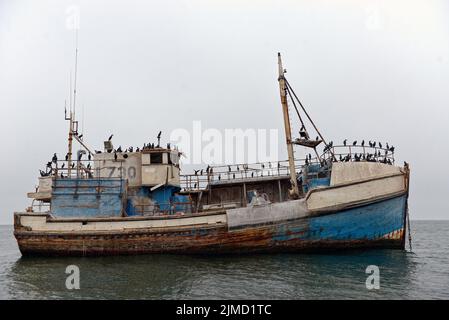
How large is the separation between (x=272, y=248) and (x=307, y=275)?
3.92 metres

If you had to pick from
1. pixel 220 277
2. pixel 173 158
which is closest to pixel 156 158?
pixel 173 158

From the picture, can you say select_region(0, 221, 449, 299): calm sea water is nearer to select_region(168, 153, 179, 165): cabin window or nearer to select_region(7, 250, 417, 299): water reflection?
select_region(7, 250, 417, 299): water reflection

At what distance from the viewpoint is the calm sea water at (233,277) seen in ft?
35.5

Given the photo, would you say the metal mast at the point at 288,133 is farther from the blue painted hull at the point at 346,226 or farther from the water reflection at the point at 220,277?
the water reflection at the point at 220,277

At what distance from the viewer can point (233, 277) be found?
1269 cm

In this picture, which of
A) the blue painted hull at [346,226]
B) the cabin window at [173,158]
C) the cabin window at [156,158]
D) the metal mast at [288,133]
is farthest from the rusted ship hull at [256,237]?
the cabin window at [173,158]

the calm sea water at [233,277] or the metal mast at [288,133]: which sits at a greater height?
the metal mast at [288,133]

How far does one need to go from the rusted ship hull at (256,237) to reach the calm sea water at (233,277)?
47cm

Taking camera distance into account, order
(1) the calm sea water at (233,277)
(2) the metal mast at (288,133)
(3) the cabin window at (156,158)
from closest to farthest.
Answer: (1) the calm sea water at (233,277)
(2) the metal mast at (288,133)
(3) the cabin window at (156,158)

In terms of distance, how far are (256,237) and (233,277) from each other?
401cm

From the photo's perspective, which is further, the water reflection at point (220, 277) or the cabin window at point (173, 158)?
the cabin window at point (173, 158)

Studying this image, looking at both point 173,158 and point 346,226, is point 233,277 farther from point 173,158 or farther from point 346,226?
point 173,158
